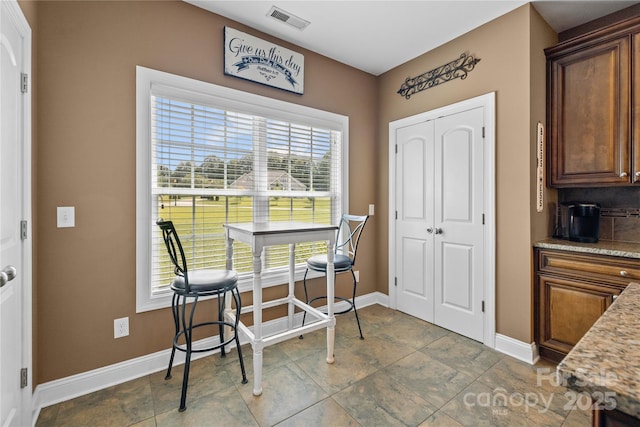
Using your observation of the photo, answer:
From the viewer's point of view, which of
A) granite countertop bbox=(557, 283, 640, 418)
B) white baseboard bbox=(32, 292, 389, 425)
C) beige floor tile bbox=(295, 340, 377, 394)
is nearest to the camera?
granite countertop bbox=(557, 283, 640, 418)

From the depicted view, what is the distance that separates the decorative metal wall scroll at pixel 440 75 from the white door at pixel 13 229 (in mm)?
3038

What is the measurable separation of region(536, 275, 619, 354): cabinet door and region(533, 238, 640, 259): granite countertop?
241mm

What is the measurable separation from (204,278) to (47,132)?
130cm

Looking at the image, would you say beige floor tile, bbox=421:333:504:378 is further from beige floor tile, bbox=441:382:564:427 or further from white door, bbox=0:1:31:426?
white door, bbox=0:1:31:426

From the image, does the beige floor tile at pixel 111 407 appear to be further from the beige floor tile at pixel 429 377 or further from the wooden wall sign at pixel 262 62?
the wooden wall sign at pixel 262 62

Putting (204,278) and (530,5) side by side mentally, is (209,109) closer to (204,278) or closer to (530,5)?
(204,278)

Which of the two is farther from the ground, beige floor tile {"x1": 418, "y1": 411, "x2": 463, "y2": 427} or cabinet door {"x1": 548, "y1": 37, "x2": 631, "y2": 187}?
cabinet door {"x1": 548, "y1": 37, "x2": 631, "y2": 187}

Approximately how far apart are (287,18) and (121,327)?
106 inches

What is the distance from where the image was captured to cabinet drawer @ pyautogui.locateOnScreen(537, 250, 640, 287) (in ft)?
6.36

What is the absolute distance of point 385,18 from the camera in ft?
8.24

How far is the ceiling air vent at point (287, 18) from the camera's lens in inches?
93.7

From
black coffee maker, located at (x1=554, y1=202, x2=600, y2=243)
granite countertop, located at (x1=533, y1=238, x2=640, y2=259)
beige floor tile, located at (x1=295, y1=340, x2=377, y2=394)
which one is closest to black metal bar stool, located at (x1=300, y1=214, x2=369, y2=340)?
beige floor tile, located at (x1=295, y1=340, x2=377, y2=394)

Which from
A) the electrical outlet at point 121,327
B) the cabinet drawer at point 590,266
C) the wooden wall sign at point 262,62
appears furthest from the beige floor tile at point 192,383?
the cabinet drawer at point 590,266

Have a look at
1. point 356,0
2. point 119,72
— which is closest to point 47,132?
point 119,72
